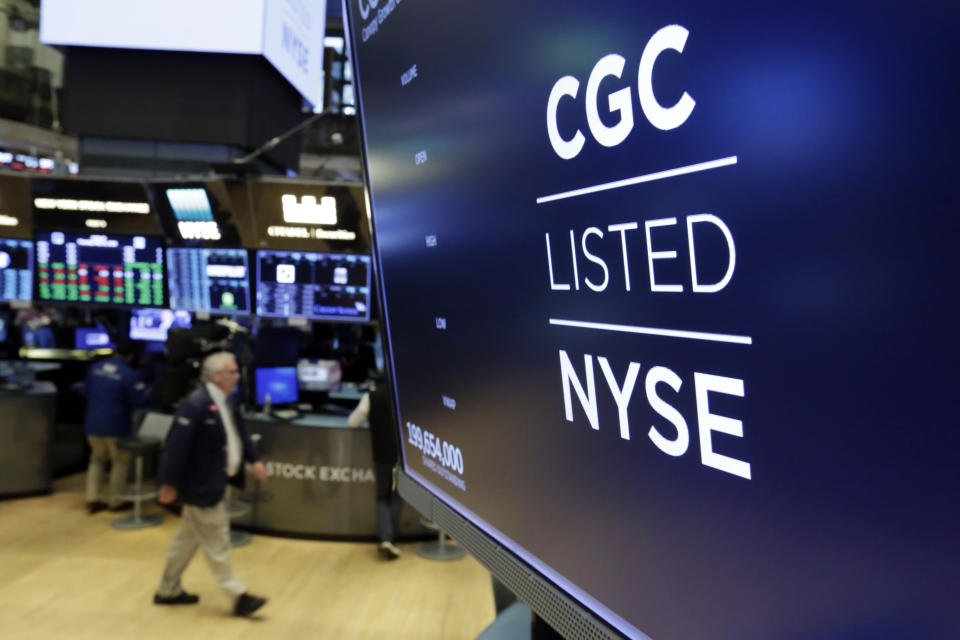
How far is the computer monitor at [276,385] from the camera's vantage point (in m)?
6.48

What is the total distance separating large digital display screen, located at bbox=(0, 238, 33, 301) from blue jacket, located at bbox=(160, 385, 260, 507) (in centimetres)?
299

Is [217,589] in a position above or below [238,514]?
below

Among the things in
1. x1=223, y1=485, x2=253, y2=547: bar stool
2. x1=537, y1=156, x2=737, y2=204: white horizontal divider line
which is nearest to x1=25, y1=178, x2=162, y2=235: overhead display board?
x1=223, y1=485, x2=253, y2=547: bar stool

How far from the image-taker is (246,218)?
5.81 metres

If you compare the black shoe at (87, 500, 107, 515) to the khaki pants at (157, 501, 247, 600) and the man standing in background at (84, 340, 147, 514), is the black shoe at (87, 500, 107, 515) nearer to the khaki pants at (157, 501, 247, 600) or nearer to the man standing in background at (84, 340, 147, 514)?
the man standing in background at (84, 340, 147, 514)

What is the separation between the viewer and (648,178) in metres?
0.69

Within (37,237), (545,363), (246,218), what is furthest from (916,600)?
A: (37,237)

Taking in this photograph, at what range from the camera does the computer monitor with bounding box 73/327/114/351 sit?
9508 millimetres

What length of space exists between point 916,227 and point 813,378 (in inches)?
5.1

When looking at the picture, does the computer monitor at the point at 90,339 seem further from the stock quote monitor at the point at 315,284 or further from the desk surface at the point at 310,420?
the stock quote monitor at the point at 315,284

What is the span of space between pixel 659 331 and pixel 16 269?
23.1ft

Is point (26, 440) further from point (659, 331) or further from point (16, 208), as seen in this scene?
point (659, 331)

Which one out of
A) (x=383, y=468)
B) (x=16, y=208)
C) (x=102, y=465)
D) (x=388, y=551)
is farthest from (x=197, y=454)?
(x=16, y=208)

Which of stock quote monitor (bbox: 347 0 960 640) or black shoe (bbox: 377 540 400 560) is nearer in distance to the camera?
stock quote monitor (bbox: 347 0 960 640)
